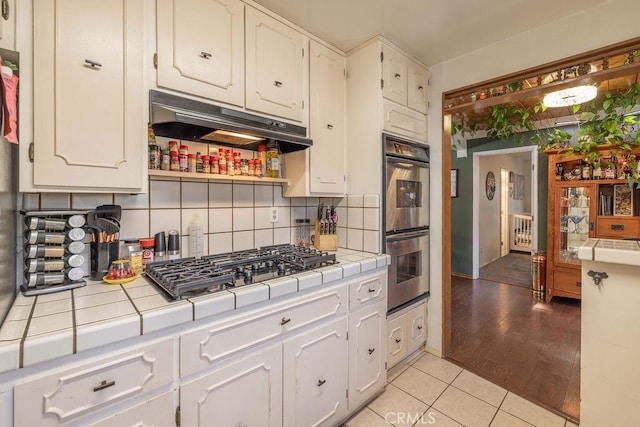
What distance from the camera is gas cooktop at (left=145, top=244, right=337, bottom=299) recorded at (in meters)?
1.09

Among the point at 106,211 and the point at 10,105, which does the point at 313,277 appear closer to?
the point at 106,211

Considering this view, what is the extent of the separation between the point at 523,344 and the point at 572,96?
7.17 feet

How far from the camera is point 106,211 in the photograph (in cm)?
126

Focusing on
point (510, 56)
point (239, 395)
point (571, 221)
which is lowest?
point (239, 395)

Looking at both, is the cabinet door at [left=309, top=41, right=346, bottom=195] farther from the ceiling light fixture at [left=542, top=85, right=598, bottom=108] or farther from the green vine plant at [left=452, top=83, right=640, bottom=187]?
the ceiling light fixture at [left=542, top=85, right=598, bottom=108]

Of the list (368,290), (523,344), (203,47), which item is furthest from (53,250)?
(523,344)

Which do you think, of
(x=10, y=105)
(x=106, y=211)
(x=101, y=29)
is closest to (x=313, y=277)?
(x=106, y=211)

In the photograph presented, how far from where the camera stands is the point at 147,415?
0.90 m

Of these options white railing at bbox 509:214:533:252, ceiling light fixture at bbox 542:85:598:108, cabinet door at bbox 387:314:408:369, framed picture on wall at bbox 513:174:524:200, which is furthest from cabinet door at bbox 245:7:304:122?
framed picture on wall at bbox 513:174:524:200

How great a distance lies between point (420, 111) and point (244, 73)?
1.41 m

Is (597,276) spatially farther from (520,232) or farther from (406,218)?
(520,232)

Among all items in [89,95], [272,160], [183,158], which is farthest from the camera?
[272,160]

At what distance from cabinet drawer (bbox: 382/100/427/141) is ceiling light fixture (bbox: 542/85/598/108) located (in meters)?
1.14

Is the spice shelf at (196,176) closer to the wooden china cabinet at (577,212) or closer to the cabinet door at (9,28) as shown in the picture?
the cabinet door at (9,28)
